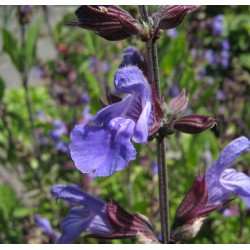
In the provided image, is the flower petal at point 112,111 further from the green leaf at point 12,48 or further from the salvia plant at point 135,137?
the green leaf at point 12,48

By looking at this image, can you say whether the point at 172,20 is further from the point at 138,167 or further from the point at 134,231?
the point at 138,167

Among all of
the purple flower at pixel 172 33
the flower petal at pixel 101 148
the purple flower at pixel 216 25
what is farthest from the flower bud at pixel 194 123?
the purple flower at pixel 216 25

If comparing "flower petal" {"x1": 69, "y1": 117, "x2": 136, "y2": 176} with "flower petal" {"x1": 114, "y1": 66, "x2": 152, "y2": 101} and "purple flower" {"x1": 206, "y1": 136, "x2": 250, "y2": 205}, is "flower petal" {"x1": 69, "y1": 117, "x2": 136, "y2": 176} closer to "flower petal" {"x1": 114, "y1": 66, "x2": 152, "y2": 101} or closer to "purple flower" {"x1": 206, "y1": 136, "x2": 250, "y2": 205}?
"flower petal" {"x1": 114, "y1": 66, "x2": 152, "y2": 101}

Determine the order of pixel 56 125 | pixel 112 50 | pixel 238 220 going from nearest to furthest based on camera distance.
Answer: pixel 238 220
pixel 56 125
pixel 112 50

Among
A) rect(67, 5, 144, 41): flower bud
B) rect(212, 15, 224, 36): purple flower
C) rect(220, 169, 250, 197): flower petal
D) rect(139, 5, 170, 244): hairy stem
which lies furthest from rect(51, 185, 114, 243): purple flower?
rect(212, 15, 224, 36): purple flower

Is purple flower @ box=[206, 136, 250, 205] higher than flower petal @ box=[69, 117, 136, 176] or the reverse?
the reverse

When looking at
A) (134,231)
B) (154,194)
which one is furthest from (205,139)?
(134,231)
